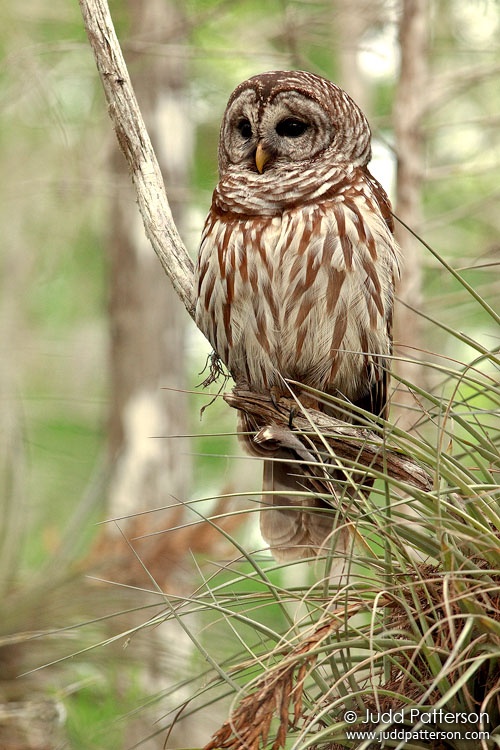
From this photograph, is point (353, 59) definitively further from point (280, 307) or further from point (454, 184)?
point (280, 307)

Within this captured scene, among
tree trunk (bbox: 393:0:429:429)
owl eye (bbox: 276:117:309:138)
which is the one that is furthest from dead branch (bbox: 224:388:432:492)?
tree trunk (bbox: 393:0:429:429)

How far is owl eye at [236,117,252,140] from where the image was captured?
3.44 metres

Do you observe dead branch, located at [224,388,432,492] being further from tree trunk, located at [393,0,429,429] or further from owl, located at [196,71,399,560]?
tree trunk, located at [393,0,429,429]

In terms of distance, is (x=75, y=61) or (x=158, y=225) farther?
(x=75, y=61)

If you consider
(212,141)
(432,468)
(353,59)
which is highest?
(353,59)

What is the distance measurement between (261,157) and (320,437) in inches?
64.4

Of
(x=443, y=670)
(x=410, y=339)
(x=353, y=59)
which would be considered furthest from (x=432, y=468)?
(x=353, y=59)

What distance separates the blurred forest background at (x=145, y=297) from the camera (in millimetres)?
3631

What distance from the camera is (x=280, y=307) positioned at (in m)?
3.28

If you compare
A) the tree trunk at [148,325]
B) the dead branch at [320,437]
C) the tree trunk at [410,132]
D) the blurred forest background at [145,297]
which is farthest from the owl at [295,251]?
the tree trunk at [148,325]

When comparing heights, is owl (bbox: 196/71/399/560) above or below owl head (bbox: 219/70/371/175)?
below

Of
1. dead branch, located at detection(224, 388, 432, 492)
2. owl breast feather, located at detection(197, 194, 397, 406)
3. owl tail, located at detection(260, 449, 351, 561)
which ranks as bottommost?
owl tail, located at detection(260, 449, 351, 561)

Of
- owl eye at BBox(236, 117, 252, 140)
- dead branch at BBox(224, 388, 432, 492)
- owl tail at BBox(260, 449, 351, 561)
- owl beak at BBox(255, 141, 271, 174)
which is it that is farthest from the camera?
owl eye at BBox(236, 117, 252, 140)

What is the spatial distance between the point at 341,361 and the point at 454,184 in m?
9.87
